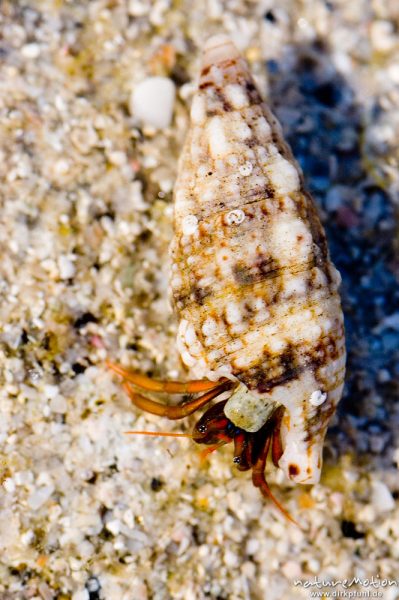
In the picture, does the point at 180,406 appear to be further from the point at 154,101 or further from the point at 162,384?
the point at 154,101

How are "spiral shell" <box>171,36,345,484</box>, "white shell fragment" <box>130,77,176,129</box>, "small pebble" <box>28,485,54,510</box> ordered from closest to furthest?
"spiral shell" <box>171,36,345,484</box> → "small pebble" <box>28,485,54,510</box> → "white shell fragment" <box>130,77,176,129</box>

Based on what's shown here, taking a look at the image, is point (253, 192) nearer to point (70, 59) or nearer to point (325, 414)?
point (325, 414)

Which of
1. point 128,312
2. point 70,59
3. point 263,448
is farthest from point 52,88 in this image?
point 263,448

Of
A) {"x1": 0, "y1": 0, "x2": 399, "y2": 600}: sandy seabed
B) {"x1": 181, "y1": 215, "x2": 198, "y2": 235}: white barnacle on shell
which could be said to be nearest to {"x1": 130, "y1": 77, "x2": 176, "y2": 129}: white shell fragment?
{"x1": 0, "y1": 0, "x2": 399, "y2": 600}: sandy seabed

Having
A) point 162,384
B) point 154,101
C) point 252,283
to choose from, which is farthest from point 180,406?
point 154,101

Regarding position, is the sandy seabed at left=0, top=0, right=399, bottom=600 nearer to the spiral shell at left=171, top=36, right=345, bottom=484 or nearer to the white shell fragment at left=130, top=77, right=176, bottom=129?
the white shell fragment at left=130, top=77, right=176, bottom=129

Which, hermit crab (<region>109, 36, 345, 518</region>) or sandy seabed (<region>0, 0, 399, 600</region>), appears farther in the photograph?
sandy seabed (<region>0, 0, 399, 600</region>)

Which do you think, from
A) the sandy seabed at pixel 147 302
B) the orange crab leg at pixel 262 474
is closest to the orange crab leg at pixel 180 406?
the sandy seabed at pixel 147 302
